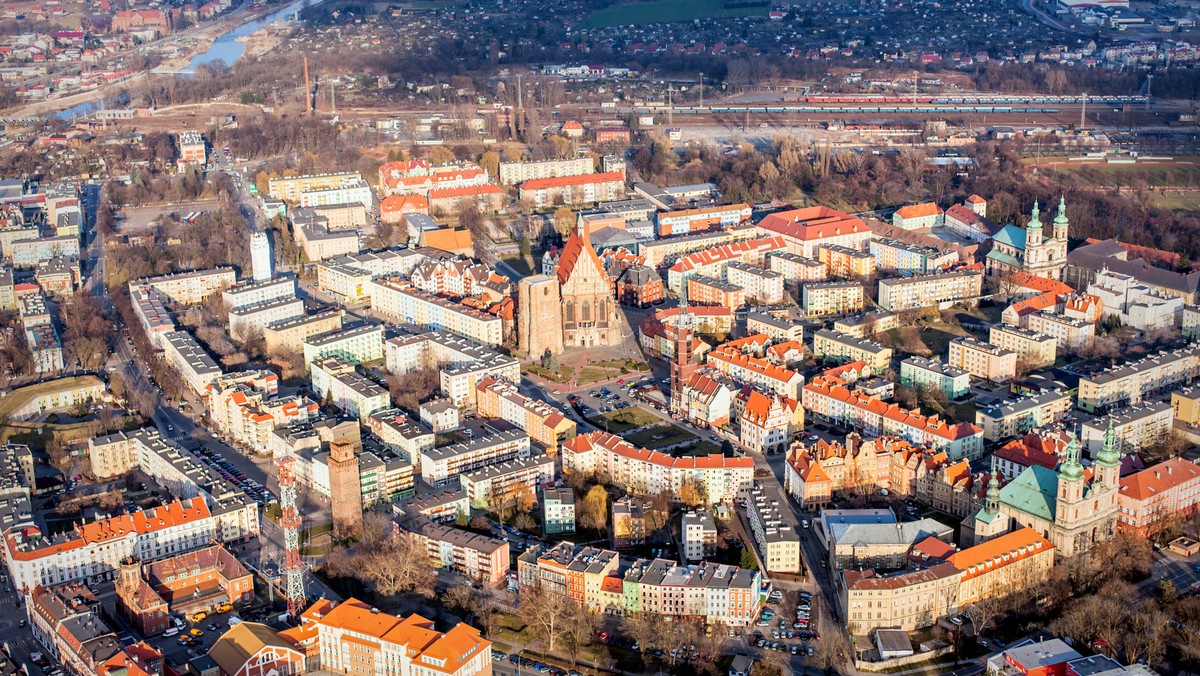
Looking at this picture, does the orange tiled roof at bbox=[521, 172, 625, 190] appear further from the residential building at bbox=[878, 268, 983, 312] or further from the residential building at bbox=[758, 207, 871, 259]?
the residential building at bbox=[878, 268, 983, 312]

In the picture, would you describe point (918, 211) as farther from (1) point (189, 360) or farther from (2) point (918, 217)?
(1) point (189, 360)

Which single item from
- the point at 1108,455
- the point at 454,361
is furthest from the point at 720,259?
the point at 1108,455

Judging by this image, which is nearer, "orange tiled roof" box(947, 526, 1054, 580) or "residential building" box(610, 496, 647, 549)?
"orange tiled roof" box(947, 526, 1054, 580)

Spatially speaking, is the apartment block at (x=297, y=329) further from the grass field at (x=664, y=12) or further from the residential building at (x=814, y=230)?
the grass field at (x=664, y=12)

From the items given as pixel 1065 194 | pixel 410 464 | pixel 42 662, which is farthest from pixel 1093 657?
pixel 1065 194

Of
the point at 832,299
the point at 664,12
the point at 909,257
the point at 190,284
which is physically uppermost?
the point at 664,12

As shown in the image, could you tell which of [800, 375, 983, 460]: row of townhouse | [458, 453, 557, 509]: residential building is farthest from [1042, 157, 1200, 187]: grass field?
[458, 453, 557, 509]: residential building

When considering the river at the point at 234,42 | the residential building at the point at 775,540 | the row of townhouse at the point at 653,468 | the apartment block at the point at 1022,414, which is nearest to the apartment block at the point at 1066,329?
the apartment block at the point at 1022,414
